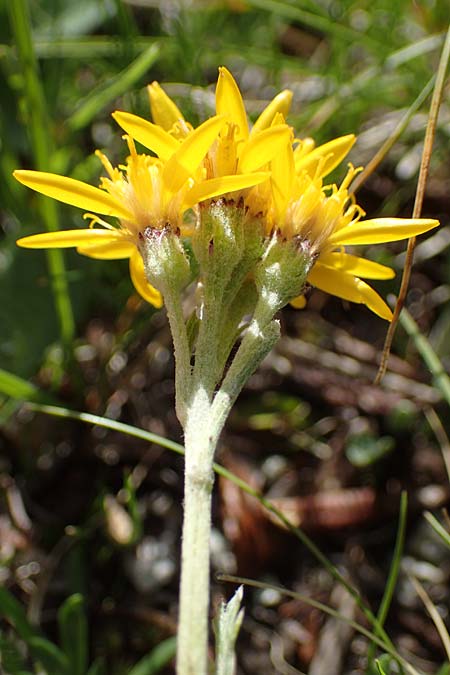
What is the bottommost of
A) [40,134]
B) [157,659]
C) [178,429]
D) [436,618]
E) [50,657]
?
[436,618]

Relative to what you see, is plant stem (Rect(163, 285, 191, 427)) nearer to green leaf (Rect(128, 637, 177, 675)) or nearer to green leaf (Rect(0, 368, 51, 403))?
green leaf (Rect(0, 368, 51, 403))

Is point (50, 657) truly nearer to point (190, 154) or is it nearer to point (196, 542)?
point (196, 542)

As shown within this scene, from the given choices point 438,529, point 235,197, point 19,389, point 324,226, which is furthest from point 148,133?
point 438,529

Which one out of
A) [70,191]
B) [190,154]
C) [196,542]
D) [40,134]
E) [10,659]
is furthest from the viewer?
[40,134]

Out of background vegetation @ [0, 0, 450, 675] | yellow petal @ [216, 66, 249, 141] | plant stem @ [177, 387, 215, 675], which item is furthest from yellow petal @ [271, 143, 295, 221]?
background vegetation @ [0, 0, 450, 675]

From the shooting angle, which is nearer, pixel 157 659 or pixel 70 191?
pixel 70 191

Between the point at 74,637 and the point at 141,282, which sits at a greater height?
the point at 141,282

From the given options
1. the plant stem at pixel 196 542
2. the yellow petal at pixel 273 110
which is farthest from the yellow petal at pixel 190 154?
the plant stem at pixel 196 542

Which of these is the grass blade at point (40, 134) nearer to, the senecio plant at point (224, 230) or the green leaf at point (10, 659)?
the senecio plant at point (224, 230)

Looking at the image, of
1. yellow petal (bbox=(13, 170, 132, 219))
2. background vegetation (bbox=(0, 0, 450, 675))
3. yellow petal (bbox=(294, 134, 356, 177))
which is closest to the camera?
yellow petal (bbox=(13, 170, 132, 219))
